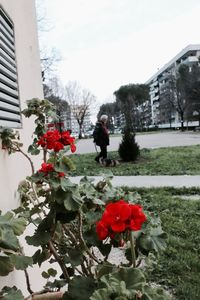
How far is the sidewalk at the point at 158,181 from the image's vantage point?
8.44 metres

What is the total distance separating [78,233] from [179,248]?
7.96 feet

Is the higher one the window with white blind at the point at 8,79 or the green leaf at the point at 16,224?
the window with white blind at the point at 8,79

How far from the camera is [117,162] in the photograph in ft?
44.2

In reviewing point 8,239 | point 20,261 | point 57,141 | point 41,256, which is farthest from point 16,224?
point 57,141

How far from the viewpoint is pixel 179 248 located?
424 centimetres

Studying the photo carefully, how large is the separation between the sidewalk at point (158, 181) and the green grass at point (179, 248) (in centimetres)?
134

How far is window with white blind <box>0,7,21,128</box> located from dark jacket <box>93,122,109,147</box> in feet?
31.9

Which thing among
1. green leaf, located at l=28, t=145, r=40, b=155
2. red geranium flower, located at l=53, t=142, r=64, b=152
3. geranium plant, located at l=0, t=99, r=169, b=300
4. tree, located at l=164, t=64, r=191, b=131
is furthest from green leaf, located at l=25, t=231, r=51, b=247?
tree, located at l=164, t=64, r=191, b=131

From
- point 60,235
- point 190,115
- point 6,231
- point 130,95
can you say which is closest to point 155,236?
point 60,235

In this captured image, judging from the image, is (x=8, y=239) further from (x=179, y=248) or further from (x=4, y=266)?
(x=179, y=248)

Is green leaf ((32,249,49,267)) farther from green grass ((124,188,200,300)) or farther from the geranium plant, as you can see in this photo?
green grass ((124,188,200,300))

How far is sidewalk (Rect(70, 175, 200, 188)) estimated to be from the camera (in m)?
8.44

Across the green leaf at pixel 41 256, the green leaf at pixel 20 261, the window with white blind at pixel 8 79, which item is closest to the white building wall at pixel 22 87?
the window with white blind at pixel 8 79

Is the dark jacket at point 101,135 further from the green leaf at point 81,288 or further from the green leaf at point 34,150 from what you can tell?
the green leaf at point 81,288
